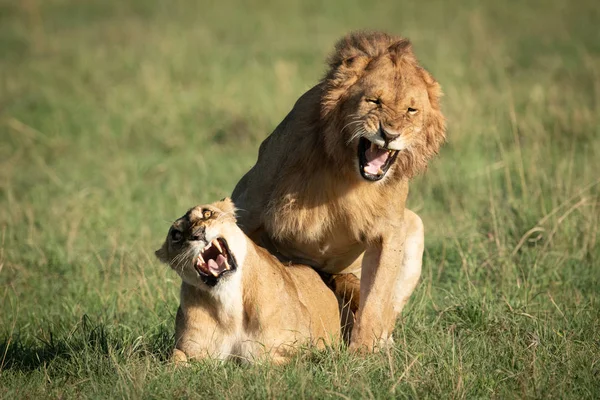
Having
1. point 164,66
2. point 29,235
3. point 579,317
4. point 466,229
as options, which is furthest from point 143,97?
point 579,317

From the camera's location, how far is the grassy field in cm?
450

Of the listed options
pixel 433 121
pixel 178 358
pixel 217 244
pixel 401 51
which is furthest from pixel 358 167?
pixel 178 358

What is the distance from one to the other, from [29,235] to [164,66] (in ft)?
18.8

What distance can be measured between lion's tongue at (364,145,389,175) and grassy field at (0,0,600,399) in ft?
2.88

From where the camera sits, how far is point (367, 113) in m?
4.73

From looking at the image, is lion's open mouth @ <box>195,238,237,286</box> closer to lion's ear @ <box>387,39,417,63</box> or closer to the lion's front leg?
the lion's front leg

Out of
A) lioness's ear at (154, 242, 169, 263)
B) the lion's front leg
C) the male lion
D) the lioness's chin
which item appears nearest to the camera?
the lioness's chin

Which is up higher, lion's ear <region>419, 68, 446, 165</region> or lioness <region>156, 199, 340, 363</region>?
lion's ear <region>419, 68, 446, 165</region>

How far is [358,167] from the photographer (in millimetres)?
4898

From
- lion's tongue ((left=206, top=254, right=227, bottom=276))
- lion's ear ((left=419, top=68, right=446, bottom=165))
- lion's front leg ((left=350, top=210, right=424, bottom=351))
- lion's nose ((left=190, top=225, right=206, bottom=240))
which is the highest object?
lion's ear ((left=419, top=68, right=446, bottom=165))

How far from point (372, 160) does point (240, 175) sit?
4.40 meters

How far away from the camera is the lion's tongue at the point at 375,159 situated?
488cm

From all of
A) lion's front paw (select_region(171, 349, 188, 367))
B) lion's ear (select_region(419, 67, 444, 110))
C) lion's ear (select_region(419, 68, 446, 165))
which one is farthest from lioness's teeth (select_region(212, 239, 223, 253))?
lion's ear (select_region(419, 67, 444, 110))

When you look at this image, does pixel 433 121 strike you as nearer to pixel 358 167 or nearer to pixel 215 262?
pixel 358 167
